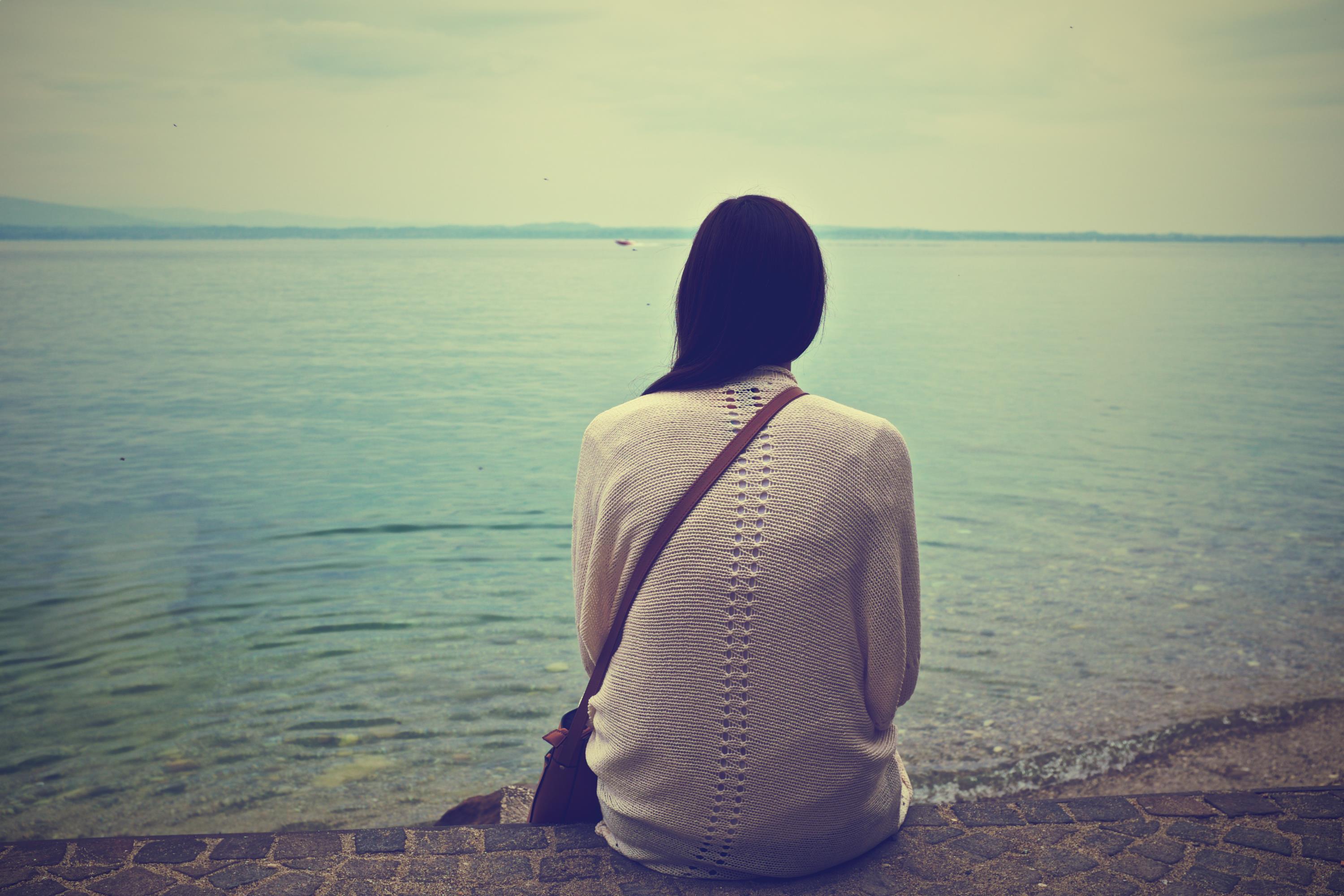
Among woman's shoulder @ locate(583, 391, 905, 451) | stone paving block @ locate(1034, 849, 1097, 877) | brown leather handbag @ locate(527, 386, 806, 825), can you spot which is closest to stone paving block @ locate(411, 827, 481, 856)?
brown leather handbag @ locate(527, 386, 806, 825)

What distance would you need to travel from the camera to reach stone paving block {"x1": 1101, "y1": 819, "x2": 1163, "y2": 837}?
3018mm

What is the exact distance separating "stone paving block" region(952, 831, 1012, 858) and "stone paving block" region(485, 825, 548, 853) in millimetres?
1247

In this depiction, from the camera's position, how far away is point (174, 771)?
211 inches

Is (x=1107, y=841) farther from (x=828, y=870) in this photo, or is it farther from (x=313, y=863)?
(x=313, y=863)

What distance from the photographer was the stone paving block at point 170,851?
113 inches

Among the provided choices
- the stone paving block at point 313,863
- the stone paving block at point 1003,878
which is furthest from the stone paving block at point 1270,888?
the stone paving block at point 313,863

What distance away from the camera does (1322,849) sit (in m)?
2.90

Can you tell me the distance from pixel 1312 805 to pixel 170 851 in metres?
3.59

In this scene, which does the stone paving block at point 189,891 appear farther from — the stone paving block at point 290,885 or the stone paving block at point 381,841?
the stone paving block at point 381,841

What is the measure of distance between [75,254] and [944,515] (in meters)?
141

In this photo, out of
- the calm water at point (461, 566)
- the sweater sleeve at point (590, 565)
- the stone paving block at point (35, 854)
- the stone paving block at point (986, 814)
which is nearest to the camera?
the sweater sleeve at point (590, 565)

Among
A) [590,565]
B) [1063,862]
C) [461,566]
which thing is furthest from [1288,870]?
[461,566]

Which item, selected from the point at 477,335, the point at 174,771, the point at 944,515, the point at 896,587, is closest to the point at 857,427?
→ the point at 896,587

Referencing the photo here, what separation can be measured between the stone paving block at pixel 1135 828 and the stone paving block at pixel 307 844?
2.39 m
